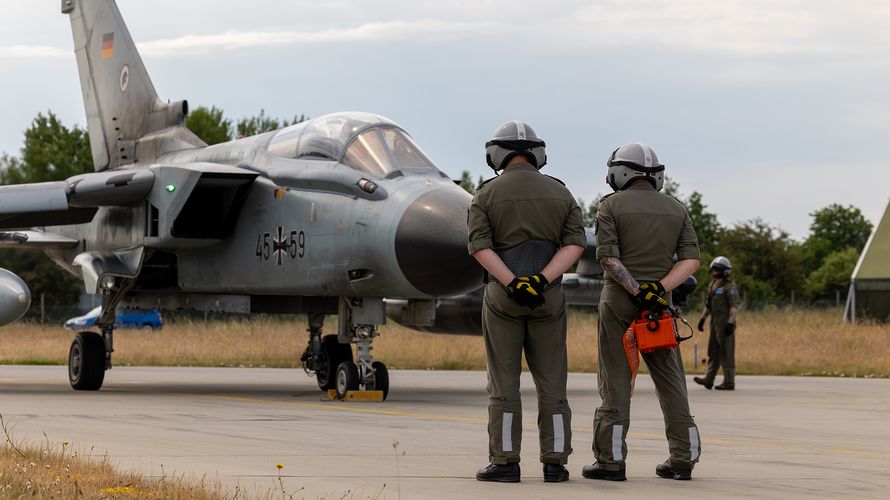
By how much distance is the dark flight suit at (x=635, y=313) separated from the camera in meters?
7.61

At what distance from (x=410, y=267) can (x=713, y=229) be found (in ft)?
229

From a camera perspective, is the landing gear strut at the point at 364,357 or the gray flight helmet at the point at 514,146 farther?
the landing gear strut at the point at 364,357

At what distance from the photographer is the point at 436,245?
13281 mm

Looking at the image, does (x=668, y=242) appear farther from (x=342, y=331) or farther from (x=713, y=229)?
(x=713, y=229)

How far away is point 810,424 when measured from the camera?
12211 millimetres

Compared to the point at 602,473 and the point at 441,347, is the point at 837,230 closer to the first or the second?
the point at 441,347

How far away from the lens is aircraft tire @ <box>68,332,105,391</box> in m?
16.8

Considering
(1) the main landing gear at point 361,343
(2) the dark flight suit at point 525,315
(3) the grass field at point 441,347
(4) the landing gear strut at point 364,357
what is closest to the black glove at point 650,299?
(2) the dark flight suit at point 525,315

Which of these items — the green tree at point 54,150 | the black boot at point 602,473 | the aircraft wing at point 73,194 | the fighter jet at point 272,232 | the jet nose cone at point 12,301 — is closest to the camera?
the black boot at point 602,473

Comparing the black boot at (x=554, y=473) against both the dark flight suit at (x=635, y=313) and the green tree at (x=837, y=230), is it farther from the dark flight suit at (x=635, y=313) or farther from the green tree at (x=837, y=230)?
the green tree at (x=837, y=230)

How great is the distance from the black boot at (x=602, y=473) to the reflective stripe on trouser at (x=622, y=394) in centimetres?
3

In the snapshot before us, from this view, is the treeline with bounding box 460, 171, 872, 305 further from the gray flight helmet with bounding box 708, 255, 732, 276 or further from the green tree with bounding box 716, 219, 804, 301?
the gray flight helmet with bounding box 708, 255, 732, 276

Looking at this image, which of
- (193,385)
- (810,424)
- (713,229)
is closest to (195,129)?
(713,229)

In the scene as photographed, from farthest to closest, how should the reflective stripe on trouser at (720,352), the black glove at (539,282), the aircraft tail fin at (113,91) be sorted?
the aircraft tail fin at (113,91), the reflective stripe on trouser at (720,352), the black glove at (539,282)
